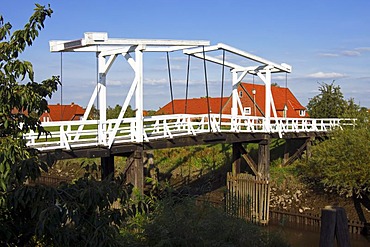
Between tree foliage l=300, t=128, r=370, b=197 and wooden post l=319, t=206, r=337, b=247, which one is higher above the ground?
wooden post l=319, t=206, r=337, b=247

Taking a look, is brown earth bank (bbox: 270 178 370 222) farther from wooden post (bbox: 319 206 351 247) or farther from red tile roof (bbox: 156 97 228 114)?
red tile roof (bbox: 156 97 228 114)

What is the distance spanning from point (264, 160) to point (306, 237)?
459cm

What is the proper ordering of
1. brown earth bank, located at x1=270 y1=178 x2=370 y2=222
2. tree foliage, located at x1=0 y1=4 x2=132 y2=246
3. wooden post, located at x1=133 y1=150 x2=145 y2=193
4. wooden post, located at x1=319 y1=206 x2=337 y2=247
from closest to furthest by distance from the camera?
tree foliage, located at x1=0 y1=4 x2=132 y2=246 < wooden post, located at x1=319 y1=206 x2=337 y2=247 < wooden post, located at x1=133 y1=150 x2=145 y2=193 < brown earth bank, located at x1=270 y1=178 x2=370 y2=222

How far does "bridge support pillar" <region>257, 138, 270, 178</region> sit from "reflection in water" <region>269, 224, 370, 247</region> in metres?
2.59

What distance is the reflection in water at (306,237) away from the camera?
2020cm

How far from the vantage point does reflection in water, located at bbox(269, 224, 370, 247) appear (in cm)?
2020

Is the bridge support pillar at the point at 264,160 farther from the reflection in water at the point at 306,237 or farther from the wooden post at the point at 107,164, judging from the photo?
the wooden post at the point at 107,164

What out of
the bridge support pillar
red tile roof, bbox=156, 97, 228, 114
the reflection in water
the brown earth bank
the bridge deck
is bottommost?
the reflection in water

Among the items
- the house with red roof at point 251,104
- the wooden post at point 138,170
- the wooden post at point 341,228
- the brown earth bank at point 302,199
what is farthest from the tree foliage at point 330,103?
the wooden post at point 341,228

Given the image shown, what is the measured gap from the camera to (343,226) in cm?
596

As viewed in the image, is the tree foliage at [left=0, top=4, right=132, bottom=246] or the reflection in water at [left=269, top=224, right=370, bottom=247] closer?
the tree foliage at [left=0, top=4, right=132, bottom=246]

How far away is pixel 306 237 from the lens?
21.3 metres

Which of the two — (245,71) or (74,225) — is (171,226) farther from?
(245,71)

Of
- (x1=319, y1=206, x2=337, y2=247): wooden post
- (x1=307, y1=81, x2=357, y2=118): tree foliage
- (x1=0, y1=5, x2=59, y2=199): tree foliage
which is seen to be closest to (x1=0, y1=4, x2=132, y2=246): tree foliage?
(x1=0, y1=5, x2=59, y2=199): tree foliage
